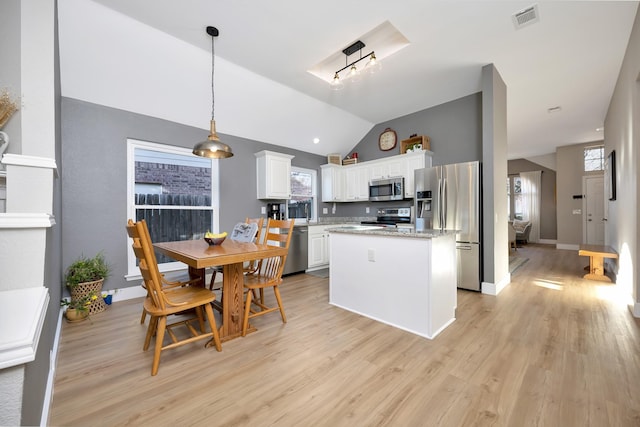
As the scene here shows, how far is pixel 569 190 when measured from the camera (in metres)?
7.28

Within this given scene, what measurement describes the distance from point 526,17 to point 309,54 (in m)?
2.25

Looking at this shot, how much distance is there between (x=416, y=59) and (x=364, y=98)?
4.12 ft

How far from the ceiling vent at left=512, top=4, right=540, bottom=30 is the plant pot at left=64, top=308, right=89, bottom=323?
209 inches

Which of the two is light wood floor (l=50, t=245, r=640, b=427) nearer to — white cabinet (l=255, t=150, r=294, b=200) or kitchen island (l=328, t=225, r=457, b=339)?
kitchen island (l=328, t=225, r=457, b=339)

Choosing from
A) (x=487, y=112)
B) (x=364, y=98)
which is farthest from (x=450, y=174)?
(x=364, y=98)

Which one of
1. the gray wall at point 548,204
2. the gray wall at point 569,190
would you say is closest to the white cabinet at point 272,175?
the gray wall at point 569,190

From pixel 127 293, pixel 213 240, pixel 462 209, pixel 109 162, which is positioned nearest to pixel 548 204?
pixel 462 209

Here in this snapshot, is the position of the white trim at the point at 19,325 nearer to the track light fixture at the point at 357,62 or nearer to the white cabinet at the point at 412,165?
the track light fixture at the point at 357,62

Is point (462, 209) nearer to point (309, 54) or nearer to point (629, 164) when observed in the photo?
point (629, 164)

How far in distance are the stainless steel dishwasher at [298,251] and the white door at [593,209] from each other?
7.76 meters

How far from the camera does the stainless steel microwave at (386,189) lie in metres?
4.76

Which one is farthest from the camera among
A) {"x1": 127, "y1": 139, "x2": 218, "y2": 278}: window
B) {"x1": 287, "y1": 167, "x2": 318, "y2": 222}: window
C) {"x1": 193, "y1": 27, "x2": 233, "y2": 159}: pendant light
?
{"x1": 287, "y1": 167, "x2": 318, "y2": 222}: window

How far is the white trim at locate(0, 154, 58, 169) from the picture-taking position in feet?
4.52

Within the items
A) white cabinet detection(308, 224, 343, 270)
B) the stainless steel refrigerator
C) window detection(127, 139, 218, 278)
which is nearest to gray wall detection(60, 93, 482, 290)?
window detection(127, 139, 218, 278)
